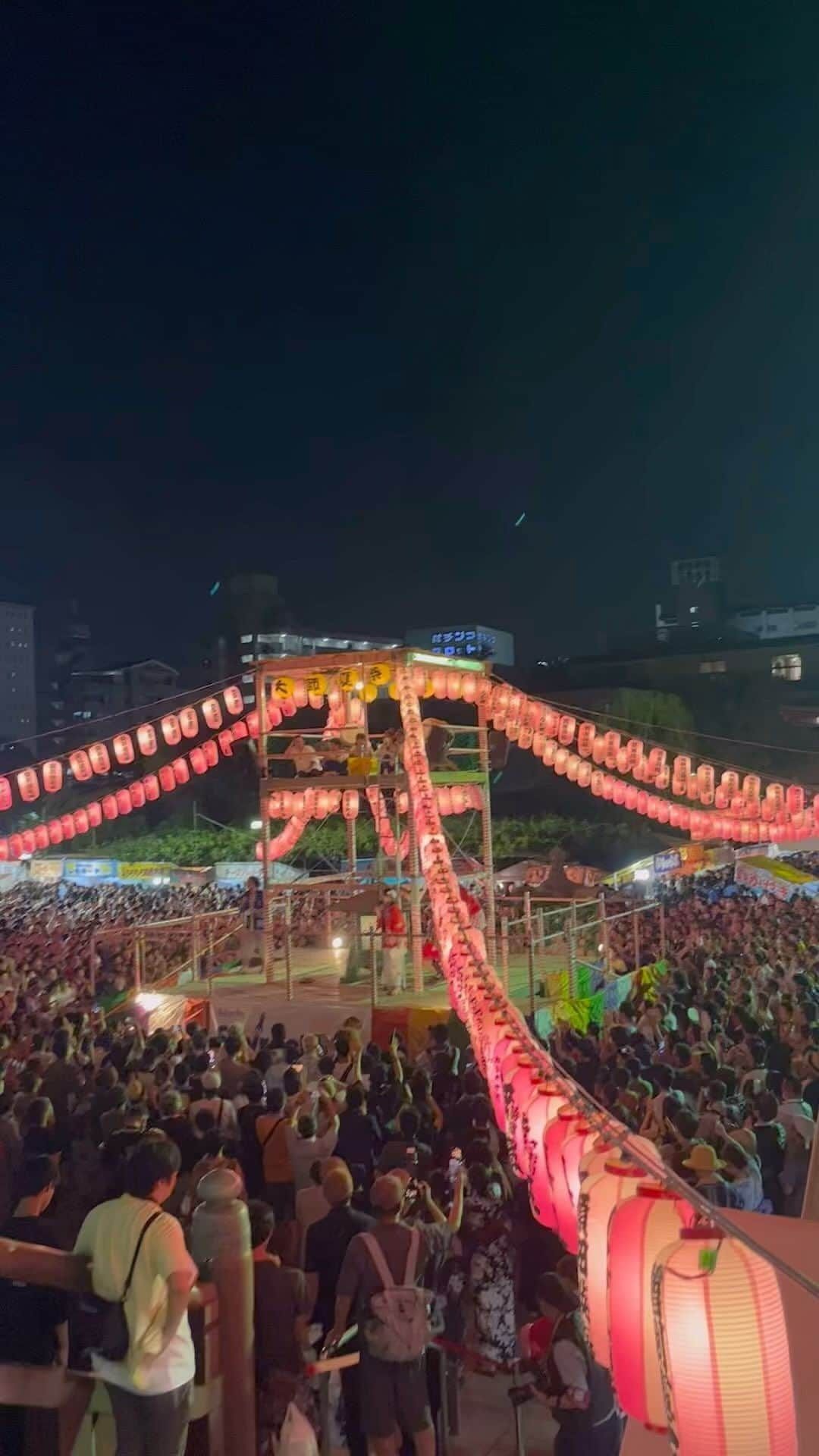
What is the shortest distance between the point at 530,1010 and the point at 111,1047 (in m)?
5.03

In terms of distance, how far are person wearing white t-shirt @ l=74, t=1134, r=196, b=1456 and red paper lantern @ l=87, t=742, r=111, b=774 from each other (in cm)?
1560

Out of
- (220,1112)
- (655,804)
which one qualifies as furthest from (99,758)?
(220,1112)

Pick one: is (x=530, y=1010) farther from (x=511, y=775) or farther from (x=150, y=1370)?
(x=511, y=775)

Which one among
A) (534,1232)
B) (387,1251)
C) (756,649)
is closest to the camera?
(387,1251)

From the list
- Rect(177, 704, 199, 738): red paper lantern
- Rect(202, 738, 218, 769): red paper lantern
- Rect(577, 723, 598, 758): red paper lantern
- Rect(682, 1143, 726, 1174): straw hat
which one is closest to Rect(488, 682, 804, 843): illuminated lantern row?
Rect(577, 723, 598, 758): red paper lantern

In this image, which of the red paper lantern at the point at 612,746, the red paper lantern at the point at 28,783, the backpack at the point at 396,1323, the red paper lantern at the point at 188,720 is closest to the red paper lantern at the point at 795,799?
the red paper lantern at the point at 612,746

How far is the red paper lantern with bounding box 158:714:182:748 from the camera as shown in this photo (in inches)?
721

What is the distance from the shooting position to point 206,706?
18.5 m

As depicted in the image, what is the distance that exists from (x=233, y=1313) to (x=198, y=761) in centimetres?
1562

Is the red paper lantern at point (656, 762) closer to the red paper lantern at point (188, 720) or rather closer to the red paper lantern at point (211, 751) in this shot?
the red paper lantern at point (211, 751)

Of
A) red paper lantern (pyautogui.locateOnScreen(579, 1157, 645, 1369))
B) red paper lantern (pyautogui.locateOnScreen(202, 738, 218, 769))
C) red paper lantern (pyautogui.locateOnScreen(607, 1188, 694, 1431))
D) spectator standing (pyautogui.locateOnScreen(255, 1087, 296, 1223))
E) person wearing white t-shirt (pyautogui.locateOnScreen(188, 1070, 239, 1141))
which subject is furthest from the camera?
red paper lantern (pyautogui.locateOnScreen(202, 738, 218, 769))

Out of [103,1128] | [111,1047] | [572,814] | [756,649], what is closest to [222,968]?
[111,1047]

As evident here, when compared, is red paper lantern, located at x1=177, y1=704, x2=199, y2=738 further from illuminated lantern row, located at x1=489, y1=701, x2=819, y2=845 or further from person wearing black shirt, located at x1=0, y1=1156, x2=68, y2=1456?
person wearing black shirt, located at x1=0, y1=1156, x2=68, y2=1456

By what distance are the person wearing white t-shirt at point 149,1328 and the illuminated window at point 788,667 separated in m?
43.2
